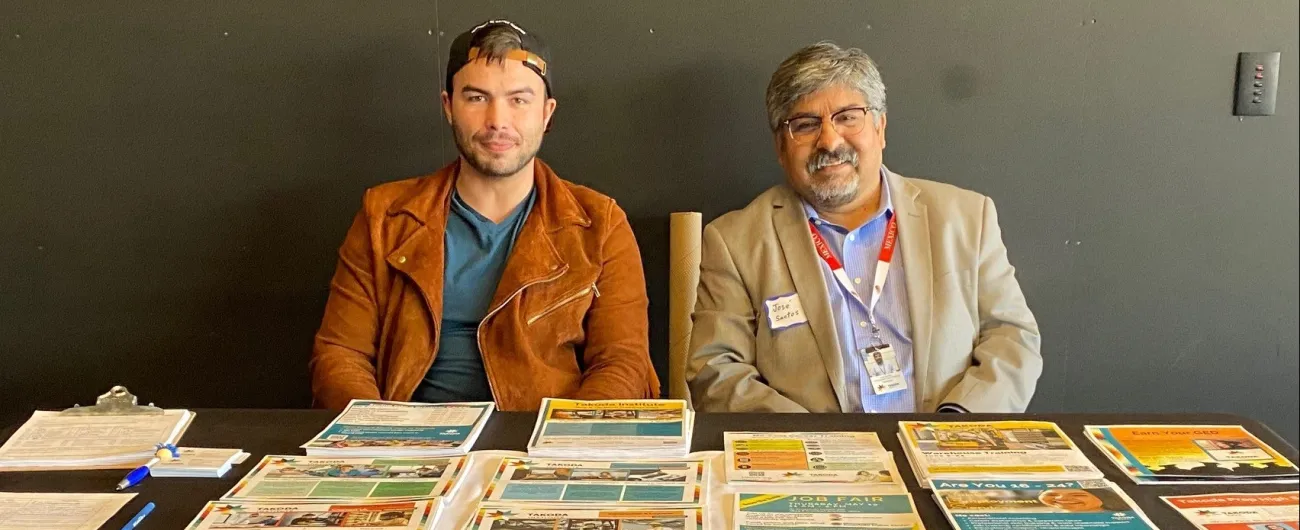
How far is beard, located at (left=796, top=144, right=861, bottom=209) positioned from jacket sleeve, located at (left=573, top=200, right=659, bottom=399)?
1.36 ft

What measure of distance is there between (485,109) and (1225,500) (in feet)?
4.75

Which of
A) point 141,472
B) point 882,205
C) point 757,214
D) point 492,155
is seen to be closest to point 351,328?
point 492,155

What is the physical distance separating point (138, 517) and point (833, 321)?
1.28 metres

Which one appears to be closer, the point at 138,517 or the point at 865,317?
the point at 138,517

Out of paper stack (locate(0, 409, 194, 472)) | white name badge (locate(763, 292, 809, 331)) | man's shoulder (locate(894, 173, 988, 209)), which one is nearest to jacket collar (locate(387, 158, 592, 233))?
white name badge (locate(763, 292, 809, 331))

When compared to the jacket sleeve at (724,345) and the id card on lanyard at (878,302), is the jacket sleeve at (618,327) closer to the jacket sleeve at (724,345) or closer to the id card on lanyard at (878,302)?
the jacket sleeve at (724,345)

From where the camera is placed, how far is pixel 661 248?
2.36m

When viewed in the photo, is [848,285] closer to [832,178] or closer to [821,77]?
[832,178]

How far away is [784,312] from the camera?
6.20ft

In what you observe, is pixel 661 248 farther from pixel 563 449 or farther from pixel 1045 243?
pixel 563 449

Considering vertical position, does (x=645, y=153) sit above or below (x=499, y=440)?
above

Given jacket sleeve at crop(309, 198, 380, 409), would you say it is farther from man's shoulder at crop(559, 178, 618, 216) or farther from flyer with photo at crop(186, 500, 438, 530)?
flyer with photo at crop(186, 500, 438, 530)

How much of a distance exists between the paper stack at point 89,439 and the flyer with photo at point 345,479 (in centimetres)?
19

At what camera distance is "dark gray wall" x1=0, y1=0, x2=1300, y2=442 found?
223cm
